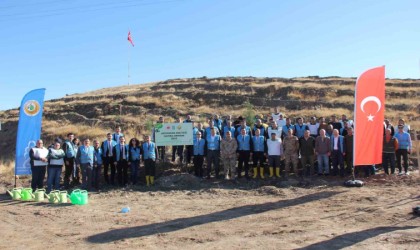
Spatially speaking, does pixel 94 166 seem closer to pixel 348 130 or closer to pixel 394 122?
pixel 348 130

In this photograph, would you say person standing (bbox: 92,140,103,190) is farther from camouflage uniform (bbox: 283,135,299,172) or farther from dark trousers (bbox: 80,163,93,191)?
camouflage uniform (bbox: 283,135,299,172)

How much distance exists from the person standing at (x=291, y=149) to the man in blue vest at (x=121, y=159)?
5549 mm

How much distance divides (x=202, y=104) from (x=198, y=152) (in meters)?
19.7

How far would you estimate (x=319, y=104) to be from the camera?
101 feet

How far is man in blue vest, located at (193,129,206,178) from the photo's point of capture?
14211mm

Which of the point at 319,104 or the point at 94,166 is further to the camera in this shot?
the point at 319,104

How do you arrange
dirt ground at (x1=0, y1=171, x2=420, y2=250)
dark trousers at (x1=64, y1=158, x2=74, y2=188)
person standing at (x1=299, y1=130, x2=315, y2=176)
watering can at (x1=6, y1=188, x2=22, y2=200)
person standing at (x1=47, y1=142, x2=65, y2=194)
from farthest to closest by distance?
1. dark trousers at (x1=64, y1=158, x2=74, y2=188)
2. person standing at (x1=299, y1=130, x2=315, y2=176)
3. person standing at (x1=47, y1=142, x2=65, y2=194)
4. watering can at (x1=6, y1=188, x2=22, y2=200)
5. dirt ground at (x1=0, y1=171, x2=420, y2=250)

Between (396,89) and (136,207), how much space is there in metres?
30.3

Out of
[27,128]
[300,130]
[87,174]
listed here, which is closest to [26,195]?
[87,174]

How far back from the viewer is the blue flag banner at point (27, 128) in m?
14.0

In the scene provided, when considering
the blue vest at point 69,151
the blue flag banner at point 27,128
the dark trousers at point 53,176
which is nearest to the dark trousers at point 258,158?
the blue vest at point 69,151

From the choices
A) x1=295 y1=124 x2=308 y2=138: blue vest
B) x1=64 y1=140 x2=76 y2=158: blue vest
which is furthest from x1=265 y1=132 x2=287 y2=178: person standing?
x1=64 y1=140 x2=76 y2=158: blue vest

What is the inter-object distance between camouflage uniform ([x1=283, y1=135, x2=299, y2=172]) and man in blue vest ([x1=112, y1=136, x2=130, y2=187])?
18.2 ft

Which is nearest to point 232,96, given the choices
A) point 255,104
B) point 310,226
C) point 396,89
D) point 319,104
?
point 255,104
